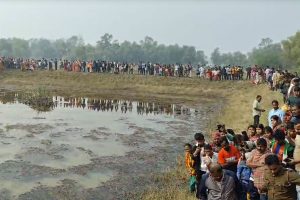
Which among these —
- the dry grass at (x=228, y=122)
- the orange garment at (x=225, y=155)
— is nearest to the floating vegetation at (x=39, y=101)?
the dry grass at (x=228, y=122)

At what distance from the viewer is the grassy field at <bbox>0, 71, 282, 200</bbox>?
94.3 feet

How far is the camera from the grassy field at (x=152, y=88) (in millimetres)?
28747

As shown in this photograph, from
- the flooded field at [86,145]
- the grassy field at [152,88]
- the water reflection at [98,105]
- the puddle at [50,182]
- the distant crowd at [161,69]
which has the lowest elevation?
the puddle at [50,182]

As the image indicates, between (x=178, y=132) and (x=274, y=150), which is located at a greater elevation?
(x=274, y=150)

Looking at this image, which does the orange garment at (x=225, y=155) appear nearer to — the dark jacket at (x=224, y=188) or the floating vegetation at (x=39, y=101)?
the dark jacket at (x=224, y=188)

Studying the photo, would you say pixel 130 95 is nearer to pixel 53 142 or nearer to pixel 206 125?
pixel 206 125

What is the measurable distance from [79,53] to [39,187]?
10425 centimetres

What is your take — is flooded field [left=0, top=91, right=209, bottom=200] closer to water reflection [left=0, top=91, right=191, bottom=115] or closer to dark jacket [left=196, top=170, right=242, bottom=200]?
water reflection [left=0, top=91, right=191, bottom=115]

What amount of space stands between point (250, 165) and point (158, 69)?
36.2 metres

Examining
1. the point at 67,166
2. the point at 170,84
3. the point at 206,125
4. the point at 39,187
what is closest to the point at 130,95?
the point at 170,84

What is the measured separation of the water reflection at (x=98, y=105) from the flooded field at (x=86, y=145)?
0.22ft

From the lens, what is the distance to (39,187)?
12234 mm

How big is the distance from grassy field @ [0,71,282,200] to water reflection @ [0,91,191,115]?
2360 millimetres

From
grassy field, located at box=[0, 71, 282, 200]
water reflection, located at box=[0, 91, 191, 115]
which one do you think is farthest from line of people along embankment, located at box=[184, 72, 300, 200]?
water reflection, located at box=[0, 91, 191, 115]
